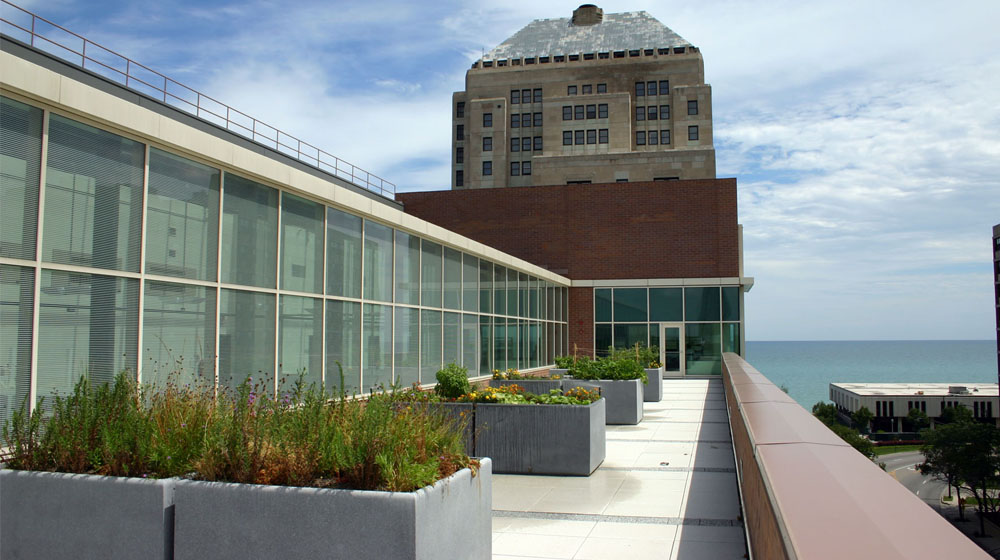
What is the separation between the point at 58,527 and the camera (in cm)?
513

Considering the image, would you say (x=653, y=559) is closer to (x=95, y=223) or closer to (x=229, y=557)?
(x=229, y=557)

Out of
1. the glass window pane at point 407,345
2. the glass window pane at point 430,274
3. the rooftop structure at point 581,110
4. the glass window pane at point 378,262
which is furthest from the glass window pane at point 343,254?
the rooftop structure at point 581,110

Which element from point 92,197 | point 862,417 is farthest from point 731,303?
point 862,417

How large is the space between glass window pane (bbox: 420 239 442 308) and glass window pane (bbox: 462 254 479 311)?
6.54 feet

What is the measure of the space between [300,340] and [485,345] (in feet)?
33.7

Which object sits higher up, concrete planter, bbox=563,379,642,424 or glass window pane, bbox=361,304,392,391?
glass window pane, bbox=361,304,392,391

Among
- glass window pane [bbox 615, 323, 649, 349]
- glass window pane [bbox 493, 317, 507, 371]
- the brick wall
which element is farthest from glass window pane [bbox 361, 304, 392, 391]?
the brick wall

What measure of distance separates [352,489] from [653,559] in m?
2.91

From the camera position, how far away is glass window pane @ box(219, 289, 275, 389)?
29.3ft

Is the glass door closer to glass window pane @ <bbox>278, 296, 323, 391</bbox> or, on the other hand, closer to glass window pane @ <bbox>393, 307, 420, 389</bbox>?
glass window pane @ <bbox>393, 307, 420, 389</bbox>

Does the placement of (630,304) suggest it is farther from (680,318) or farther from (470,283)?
(470,283)

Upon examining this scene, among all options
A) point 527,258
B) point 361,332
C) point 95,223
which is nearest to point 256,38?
point 361,332

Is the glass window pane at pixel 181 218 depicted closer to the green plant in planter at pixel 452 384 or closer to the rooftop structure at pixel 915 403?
the green plant in planter at pixel 452 384

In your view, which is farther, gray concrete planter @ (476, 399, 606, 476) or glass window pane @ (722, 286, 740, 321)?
glass window pane @ (722, 286, 740, 321)
